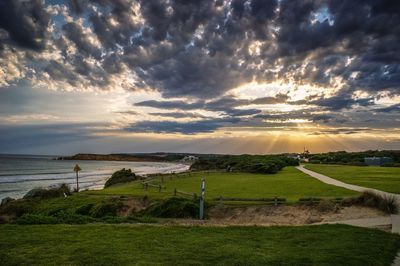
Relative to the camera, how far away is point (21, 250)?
30.0 feet

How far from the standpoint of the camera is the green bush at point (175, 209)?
19.9 metres

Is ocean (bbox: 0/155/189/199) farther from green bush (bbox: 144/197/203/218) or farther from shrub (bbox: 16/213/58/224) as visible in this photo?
shrub (bbox: 16/213/58/224)

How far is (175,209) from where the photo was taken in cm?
2011

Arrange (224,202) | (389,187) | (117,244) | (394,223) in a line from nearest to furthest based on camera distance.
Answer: (117,244), (394,223), (224,202), (389,187)

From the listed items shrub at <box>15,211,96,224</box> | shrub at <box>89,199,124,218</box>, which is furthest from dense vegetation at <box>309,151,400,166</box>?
shrub at <box>15,211,96,224</box>

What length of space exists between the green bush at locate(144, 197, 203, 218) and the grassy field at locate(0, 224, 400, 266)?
6.99 metres

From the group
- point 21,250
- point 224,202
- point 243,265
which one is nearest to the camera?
point 243,265

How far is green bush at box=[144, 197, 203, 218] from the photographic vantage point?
1988 centimetres

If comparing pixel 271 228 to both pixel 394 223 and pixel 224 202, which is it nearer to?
pixel 394 223

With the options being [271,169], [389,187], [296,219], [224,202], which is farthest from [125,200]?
[271,169]

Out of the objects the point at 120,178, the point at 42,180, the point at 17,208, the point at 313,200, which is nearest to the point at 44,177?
the point at 42,180

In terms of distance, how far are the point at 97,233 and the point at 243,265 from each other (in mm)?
5706

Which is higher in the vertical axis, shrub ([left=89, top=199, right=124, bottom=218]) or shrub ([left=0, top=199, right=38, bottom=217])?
shrub ([left=89, top=199, right=124, bottom=218])

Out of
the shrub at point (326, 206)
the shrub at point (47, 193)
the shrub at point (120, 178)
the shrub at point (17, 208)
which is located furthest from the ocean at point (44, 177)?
the shrub at point (326, 206)
